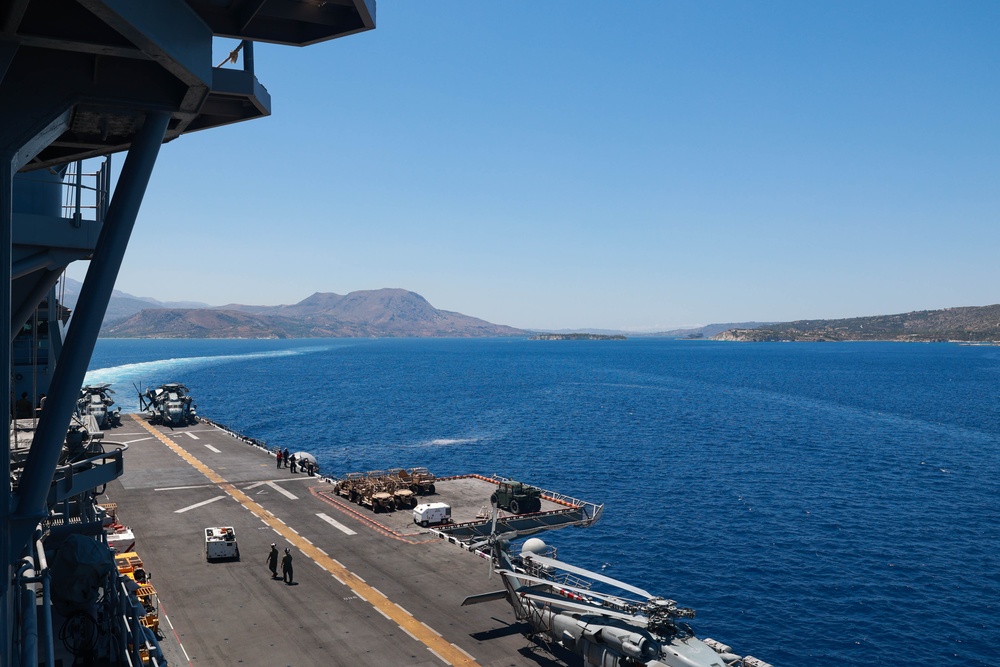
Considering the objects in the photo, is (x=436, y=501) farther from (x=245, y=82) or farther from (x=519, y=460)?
(x=245, y=82)

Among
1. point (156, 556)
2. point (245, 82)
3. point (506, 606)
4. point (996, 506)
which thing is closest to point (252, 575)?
point (156, 556)

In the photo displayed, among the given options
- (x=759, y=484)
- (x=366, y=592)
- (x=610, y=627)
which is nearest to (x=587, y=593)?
(x=610, y=627)

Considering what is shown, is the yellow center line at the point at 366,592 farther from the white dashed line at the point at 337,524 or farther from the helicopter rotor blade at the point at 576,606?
the helicopter rotor blade at the point at 576,606

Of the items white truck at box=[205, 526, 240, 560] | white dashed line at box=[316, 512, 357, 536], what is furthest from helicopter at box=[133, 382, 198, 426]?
white truck at box=[205, 526, 240, 560]

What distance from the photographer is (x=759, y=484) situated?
7644 cm

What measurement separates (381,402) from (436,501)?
96722 mm

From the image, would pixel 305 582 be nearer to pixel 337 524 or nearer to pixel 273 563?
Result: pixel 273 563

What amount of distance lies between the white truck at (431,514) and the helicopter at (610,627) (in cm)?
1510

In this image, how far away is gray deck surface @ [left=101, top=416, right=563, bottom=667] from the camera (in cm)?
3042

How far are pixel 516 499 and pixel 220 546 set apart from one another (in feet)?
66.3

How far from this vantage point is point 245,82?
535 inches

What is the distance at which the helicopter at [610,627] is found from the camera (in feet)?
91.1

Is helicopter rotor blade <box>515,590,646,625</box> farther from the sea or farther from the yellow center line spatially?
the sea

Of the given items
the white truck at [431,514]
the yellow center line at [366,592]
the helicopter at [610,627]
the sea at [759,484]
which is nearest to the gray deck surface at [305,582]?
the yellow center line at [366,592]
